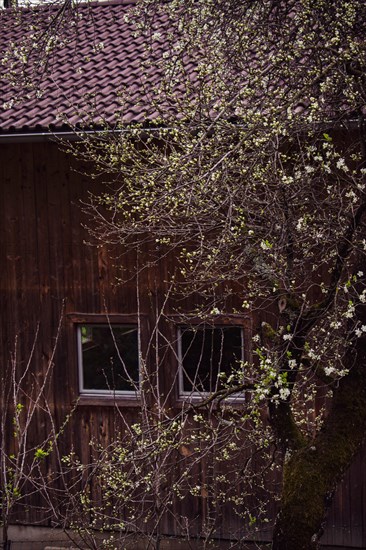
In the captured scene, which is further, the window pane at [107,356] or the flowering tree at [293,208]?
the window pane at [107,356]

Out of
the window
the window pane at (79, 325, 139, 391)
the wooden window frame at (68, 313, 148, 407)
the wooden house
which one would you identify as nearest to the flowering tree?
the window

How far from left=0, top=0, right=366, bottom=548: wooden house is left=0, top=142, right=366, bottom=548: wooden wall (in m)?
0.01

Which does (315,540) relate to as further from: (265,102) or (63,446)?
(63,446)

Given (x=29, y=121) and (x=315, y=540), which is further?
(x=29, y=121)

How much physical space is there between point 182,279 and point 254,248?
3655mm

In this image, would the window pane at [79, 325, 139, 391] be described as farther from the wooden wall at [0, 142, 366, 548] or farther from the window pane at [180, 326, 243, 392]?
the window pane at [180, 326, 243, 392]

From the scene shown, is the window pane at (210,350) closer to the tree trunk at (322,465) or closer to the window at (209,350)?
the window at (209,350)

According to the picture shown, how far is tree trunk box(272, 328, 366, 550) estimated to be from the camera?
6.75m

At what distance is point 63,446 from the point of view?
11219 mm

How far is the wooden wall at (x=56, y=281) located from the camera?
10883mm

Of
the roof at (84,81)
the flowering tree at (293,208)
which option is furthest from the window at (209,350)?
the flowering tree at (293,208)

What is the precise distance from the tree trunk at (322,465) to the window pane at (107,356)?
4.11 metres

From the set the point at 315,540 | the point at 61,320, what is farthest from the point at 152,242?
the point at 315,540

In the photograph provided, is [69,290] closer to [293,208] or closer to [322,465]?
[293,208]
